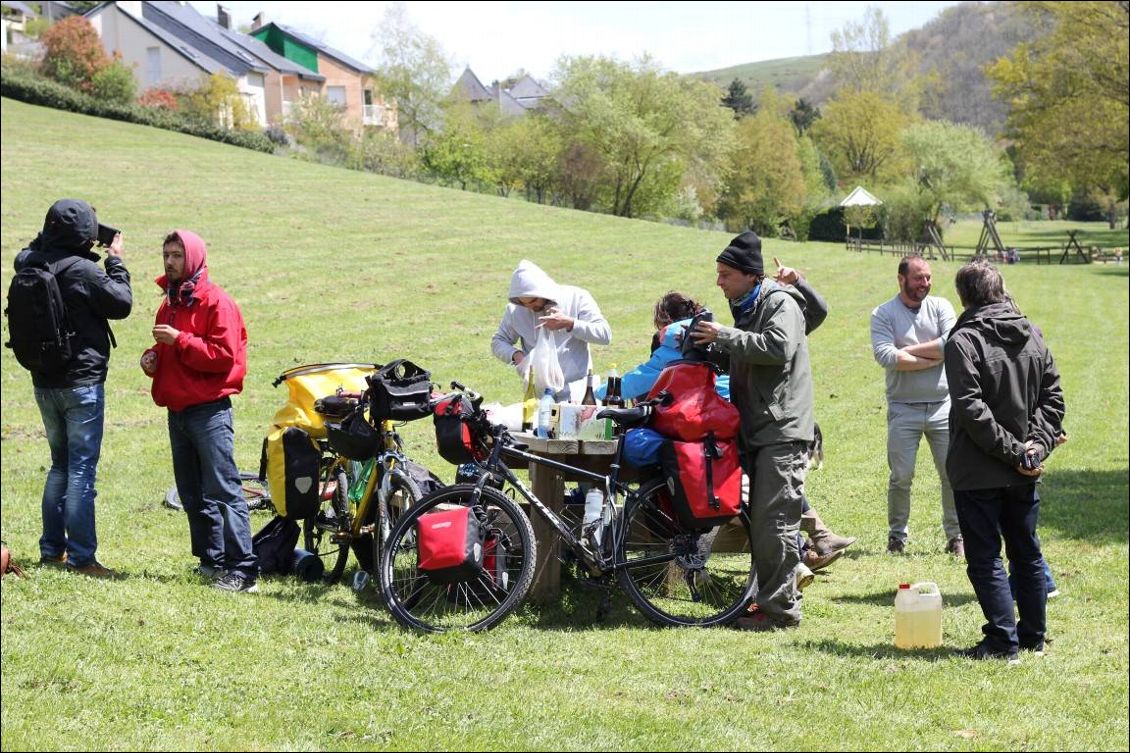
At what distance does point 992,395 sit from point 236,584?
4.44m

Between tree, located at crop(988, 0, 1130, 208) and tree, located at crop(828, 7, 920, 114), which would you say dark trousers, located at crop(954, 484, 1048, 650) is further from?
tree, located at crop(828, 7, 920, 114)

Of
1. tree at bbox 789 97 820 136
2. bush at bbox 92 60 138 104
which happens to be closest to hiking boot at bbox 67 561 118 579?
bush at bbox 92 60 138 104

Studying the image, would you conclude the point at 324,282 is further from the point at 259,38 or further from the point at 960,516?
the point at 259,38

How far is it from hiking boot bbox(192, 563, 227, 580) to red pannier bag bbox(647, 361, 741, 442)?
9.17ft

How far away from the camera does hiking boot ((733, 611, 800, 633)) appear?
7012 millimetres

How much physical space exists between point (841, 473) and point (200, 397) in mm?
7740

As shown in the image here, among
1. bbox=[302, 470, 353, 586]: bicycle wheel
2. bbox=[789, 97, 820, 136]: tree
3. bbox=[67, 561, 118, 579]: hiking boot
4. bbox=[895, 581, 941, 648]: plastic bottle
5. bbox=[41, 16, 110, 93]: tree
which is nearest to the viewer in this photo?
bbox=[895, 581, 941, 648]: plastic bottle

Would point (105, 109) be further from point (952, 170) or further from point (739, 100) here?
point (739, 100)

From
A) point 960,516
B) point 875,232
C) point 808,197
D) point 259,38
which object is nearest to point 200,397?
point 960,516

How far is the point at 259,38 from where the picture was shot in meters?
86.2

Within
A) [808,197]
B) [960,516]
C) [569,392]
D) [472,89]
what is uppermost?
[472,89]

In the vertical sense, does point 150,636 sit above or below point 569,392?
below

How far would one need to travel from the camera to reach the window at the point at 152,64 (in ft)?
230

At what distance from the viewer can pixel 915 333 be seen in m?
8.94
